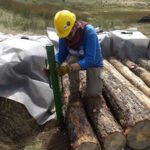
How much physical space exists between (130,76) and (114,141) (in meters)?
3.18

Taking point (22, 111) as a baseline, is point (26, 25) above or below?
below

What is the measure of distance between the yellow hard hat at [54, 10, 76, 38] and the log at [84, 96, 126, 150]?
1459 millimetres

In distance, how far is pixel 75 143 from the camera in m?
5.25

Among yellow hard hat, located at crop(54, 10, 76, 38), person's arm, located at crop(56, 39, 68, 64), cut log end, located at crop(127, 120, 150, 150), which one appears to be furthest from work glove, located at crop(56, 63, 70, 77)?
cut log end, located at crop(127, 120, 150, 150)

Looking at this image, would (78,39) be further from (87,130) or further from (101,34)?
Answer: (101,34)

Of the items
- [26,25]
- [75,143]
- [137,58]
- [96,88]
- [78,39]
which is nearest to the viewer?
[75,143]

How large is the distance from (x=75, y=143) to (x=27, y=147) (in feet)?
3.96

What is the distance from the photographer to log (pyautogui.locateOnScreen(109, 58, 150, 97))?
7.59 meters

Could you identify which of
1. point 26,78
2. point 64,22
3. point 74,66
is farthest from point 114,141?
point 26,78

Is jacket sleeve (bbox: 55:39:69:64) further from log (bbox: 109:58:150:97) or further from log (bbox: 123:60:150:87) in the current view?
log (bbox: 123:60:150:87)

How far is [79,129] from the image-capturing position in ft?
18.1

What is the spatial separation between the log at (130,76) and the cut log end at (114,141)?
2.06 m

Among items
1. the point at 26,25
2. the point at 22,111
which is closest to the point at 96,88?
the point at 22,111

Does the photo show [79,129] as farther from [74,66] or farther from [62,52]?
[62,52]
